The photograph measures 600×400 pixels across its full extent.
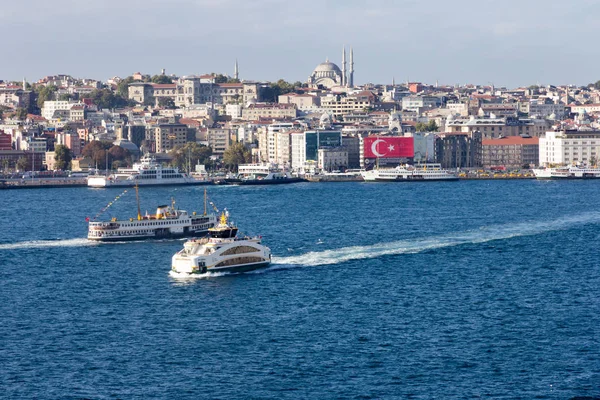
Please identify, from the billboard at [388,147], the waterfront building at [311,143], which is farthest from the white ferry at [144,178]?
the billboard at [388,147]

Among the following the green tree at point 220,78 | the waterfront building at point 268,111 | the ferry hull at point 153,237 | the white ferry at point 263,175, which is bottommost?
the white ferry at point 263,175

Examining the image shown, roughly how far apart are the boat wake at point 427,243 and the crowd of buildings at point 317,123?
34069 mm

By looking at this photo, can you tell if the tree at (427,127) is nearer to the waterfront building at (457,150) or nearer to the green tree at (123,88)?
the waterfront building at (457,150)

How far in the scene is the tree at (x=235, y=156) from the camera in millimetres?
70125

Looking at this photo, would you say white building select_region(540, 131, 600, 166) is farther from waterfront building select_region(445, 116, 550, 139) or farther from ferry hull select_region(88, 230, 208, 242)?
ferry hull select_region(88, 230, 208, 242)

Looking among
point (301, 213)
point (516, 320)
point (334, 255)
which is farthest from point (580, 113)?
point (516, 320)

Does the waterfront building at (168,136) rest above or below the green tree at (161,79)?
below

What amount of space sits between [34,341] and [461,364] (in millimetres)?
5683

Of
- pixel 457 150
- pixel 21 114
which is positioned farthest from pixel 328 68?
pixel 457 150

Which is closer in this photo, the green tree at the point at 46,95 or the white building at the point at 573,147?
the white building at the point at 573,147

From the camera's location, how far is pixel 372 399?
49.9 feet

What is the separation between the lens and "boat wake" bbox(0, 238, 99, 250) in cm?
2914

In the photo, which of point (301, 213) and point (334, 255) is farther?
point (301, 213)

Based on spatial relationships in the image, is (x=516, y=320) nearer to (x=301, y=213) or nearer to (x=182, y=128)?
(x=301, y=213)
